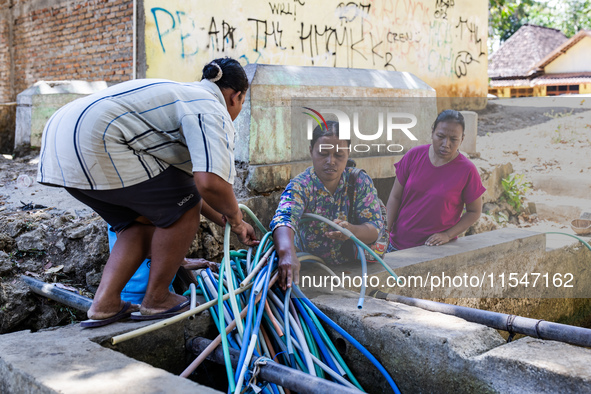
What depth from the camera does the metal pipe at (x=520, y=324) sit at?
2.61m

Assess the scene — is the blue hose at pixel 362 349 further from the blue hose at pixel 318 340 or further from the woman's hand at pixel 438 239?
the woman's hand at pixel 438 239

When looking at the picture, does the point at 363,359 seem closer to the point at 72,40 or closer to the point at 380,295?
the point at 380,295

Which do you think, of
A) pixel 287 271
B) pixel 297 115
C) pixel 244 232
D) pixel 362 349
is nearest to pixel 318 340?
pixel 362 349

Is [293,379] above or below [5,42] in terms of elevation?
below

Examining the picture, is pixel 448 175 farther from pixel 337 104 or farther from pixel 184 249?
pixel 184 249

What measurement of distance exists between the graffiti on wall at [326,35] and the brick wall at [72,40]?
2.26ft

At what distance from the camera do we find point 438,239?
13.6ft

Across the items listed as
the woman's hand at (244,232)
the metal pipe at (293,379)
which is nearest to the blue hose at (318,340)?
the metal pipe at (293,379)

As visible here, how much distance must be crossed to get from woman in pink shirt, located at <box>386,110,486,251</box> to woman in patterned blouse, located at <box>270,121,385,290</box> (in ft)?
1.54

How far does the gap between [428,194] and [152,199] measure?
82.3 inches

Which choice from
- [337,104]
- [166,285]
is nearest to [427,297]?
[337,104]

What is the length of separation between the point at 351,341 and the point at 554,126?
6479 mm

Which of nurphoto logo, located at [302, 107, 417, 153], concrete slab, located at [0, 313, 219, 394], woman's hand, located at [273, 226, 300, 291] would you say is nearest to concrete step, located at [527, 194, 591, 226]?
nurphoto logo, located at [302, 107, 417, 153]

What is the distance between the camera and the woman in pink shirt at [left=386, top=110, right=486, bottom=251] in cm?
391
